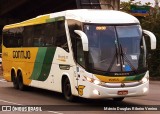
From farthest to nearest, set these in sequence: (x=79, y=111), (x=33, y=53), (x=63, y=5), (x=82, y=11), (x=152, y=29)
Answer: (x=63, y=5) < (x=152, y=29) < (x=33, y=53) < (x=82, y=11) < (x=79, y=111)

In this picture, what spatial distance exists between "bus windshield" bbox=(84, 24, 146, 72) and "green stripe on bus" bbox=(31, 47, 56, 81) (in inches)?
112

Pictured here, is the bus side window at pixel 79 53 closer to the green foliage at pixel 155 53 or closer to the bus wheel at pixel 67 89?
the bus wheel at pixel 67 89

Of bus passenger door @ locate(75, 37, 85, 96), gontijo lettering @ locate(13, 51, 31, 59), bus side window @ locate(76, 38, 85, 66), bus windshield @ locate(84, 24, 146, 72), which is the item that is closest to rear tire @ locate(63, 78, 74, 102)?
bus passenger door @ locate(75, 37, 85, 96)

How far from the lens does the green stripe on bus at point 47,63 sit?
17.8m

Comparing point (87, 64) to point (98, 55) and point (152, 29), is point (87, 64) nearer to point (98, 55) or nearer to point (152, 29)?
point (98, 55)

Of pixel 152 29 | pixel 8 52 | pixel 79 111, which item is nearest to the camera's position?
pixel 79 111

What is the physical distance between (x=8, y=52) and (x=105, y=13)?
909 centimetres

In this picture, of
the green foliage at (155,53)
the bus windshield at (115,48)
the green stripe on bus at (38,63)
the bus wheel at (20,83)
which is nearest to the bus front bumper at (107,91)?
the bus windshield at (115,48)

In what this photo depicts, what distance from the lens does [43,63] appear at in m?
18.7

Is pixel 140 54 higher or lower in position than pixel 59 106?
higher

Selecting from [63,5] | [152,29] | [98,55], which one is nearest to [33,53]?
[98,55]

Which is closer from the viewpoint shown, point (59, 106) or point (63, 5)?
point (59, 106)

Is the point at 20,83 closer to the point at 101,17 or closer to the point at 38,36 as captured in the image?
the point at 38,36

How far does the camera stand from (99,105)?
15.6 metres
